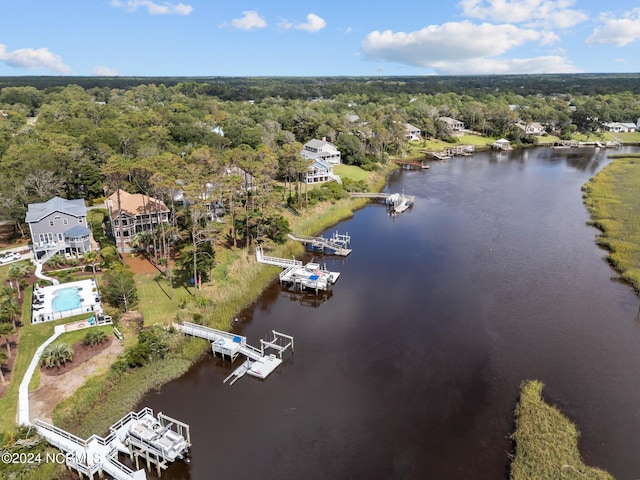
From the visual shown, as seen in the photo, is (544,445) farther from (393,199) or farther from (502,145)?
(502,145)

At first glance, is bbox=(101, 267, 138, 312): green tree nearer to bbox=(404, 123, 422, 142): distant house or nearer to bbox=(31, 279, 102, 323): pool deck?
bbox=(31, 279, 102, 323): pool deck

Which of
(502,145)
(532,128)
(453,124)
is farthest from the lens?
(532,128)

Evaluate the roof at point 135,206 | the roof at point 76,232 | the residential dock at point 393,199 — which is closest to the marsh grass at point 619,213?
the residential dock at point 393,199

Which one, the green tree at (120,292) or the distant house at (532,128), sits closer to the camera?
the green tree at (120,292)

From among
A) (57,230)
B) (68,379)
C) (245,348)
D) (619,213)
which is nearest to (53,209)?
(57,230)

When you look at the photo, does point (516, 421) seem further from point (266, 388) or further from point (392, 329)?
point (266, 388)

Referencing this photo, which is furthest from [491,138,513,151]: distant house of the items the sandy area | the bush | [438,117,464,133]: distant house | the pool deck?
the bush

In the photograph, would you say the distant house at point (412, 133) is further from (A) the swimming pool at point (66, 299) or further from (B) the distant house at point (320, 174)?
(A) the swimming pool at point (66, 299)
